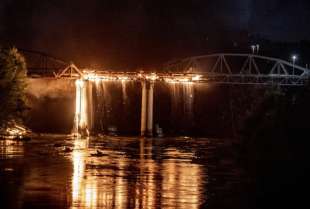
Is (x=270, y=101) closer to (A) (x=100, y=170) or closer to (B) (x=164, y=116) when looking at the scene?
(A) (x=100, y=170)

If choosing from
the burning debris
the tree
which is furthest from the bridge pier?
the tree

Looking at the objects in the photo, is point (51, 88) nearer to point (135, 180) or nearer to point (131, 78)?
point (131, 78)

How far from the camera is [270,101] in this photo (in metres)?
84.8

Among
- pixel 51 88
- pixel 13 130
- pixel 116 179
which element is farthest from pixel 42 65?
pixel 116 179

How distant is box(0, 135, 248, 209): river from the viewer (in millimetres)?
41031

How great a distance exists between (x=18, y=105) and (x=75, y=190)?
43.5 metres

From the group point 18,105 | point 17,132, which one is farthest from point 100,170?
point 17,132

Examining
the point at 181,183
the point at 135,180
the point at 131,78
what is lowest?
the point at 181,183

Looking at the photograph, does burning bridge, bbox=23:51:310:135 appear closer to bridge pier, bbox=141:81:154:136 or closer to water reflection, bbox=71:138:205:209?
bridge pier, bbox=141:81:154:136

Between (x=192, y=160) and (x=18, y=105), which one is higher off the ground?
(x=18, y=105)

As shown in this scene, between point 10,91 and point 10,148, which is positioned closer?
point 10,148

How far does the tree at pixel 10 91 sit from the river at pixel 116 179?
14.5 ft

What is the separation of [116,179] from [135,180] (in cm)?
144

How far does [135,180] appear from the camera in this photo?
52.5m
